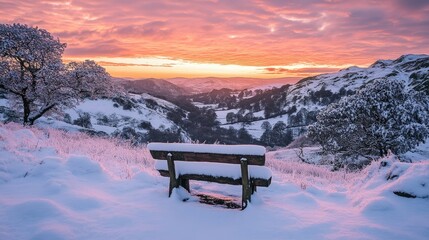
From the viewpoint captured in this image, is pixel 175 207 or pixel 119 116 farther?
pixel 119 116

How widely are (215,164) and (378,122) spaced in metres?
23.3

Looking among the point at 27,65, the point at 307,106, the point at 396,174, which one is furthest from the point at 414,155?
the point at 307,106

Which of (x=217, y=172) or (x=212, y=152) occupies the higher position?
(x=212, y=152)

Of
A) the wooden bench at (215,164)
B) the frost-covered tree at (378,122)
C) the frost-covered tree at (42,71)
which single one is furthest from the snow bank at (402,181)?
the frost-covered tree at (378,122)

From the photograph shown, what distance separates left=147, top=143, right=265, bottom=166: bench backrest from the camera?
17.5 feet

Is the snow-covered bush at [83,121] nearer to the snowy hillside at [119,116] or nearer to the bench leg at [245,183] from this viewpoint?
the snowy hillside at [119,116]

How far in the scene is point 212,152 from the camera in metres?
5.61

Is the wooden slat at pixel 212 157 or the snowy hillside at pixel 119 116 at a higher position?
the wooden slat at pixel 212 157

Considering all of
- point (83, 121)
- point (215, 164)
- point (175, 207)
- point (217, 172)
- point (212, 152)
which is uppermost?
point (212, 152)

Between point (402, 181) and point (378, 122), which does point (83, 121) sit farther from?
point (402, 181)

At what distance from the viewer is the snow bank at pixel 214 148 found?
5.32 m

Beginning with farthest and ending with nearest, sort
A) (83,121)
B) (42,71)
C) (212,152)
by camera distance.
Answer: (83,121) → (42,71) → (212,152)

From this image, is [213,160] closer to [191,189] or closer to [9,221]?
[191,189]

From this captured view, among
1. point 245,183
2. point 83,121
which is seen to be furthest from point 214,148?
point 83,121
